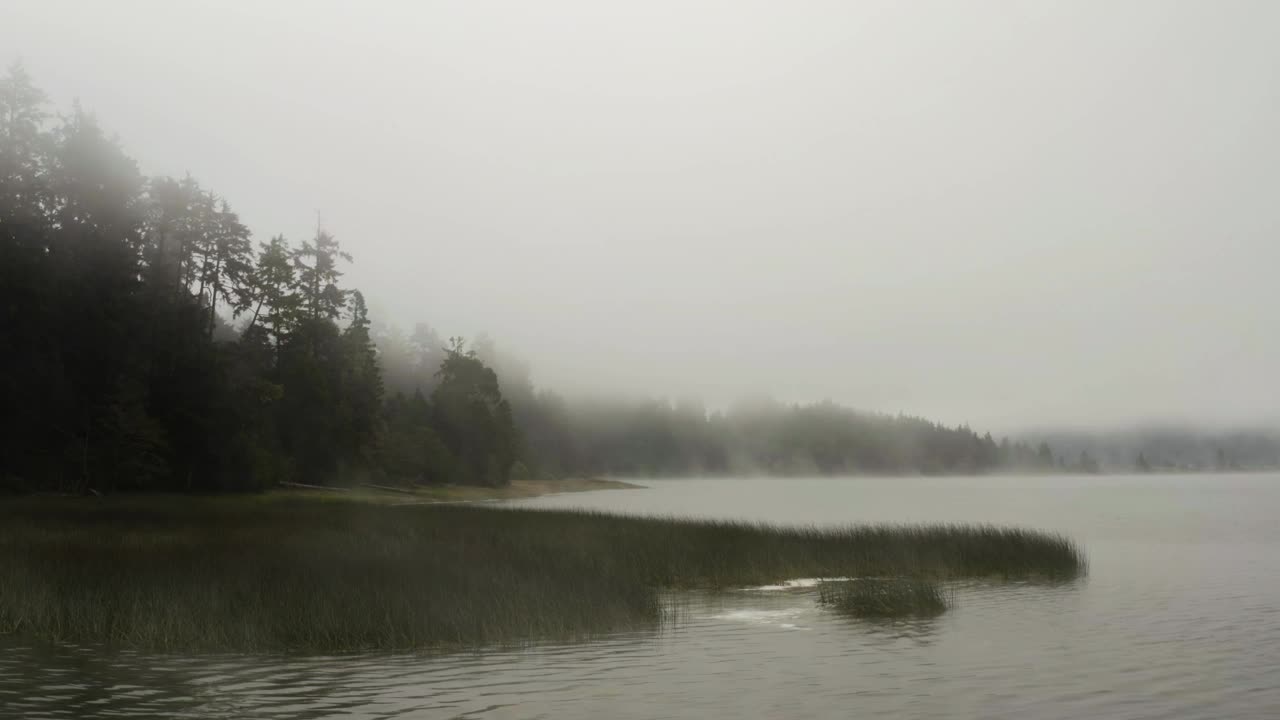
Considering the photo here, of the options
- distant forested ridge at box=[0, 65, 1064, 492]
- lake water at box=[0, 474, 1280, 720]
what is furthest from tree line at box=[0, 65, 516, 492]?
lake water at box=[0, 474, 1280, 720]

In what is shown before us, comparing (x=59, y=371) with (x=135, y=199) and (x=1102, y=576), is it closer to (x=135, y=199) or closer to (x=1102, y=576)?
(x=135, y=199)

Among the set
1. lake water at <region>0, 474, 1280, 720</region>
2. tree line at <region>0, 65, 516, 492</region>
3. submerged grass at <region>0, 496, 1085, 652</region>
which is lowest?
lake water at <region>0, 474, 1280, 720</region>

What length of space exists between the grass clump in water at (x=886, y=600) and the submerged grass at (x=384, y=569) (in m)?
4.41

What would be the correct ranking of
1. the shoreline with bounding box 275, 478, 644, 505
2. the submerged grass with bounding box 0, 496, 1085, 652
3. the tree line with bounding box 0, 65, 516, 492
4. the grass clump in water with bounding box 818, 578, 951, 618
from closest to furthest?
the submerged grass with bounding box 0, 496, 1085, 652 < the grass clump in water with bounding box 818, 578, 951, 618 < the tree line with bounding box 0, 65, 516, 492 < the shoreline with bounding box 275, 478, 644, 505

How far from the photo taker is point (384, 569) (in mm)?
22984

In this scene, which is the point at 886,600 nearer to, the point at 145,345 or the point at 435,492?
the point at 145,345

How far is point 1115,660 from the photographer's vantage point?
16.9 meters

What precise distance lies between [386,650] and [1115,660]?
12.6 meters

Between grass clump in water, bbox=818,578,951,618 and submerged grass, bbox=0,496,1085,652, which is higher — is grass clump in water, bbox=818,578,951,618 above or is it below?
below

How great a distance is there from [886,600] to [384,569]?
11.7 metres

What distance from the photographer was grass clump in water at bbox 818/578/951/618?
2212 centimetres

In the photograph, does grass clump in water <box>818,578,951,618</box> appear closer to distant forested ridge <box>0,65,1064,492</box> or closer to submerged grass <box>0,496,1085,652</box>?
submerged grass <box>0,496,1085,652</box>

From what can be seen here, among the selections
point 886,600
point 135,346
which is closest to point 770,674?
point 886,600

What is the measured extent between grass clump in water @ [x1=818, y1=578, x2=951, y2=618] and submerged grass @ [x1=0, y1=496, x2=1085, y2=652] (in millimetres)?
4414
